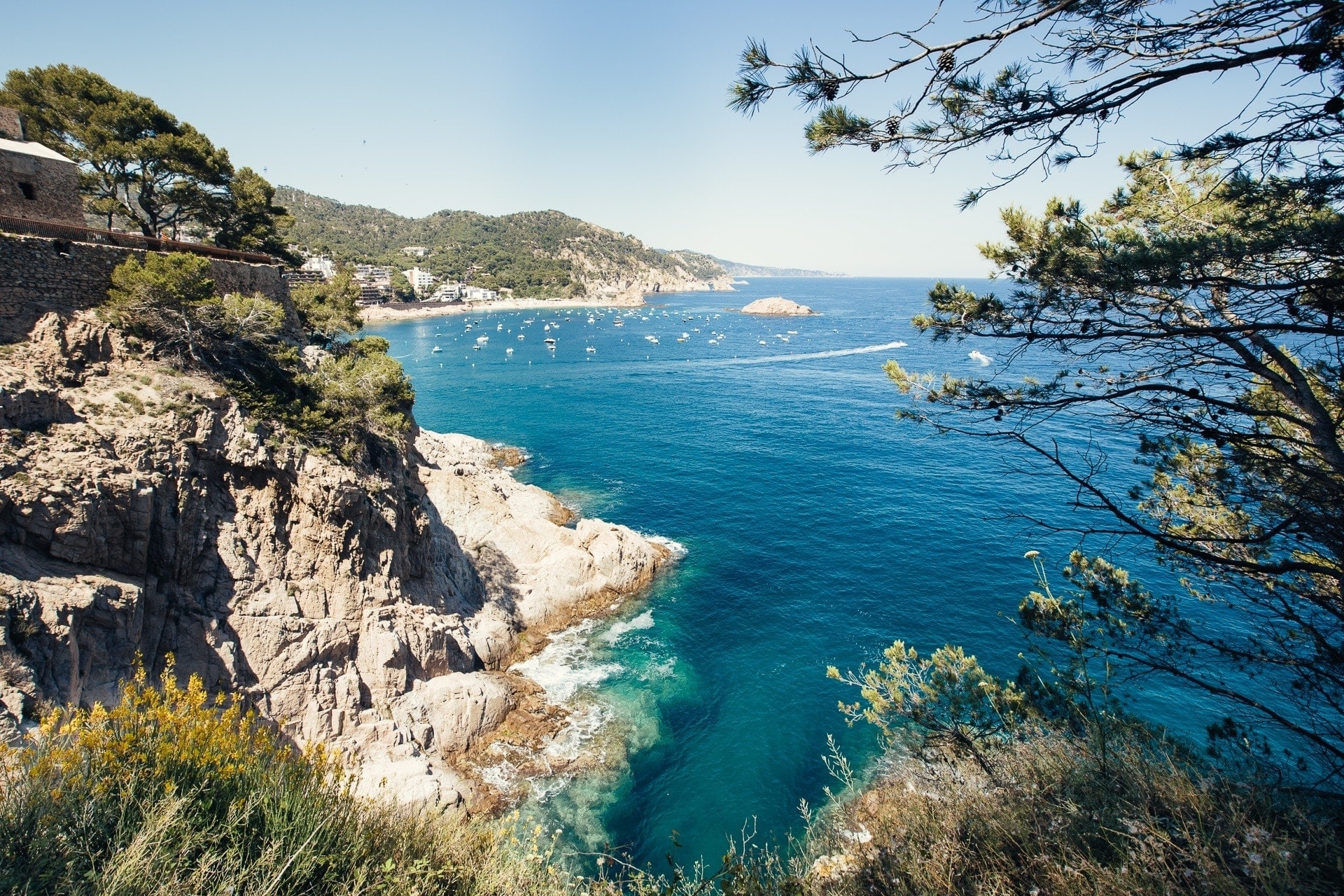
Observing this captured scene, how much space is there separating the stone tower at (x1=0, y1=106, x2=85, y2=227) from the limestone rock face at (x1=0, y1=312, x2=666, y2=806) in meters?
4.75

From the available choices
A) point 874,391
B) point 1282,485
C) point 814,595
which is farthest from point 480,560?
point 874,391

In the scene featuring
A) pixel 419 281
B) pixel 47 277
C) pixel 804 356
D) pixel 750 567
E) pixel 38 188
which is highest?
pixel 419 281

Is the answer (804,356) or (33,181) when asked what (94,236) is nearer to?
(33,181)

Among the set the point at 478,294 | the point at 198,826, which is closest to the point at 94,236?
the point at 198,826

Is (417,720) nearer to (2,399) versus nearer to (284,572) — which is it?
(284,572)

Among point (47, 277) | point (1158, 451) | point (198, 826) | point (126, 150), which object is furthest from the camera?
point (126, 150)

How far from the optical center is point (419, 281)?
154 metres

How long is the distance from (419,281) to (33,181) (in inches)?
5958

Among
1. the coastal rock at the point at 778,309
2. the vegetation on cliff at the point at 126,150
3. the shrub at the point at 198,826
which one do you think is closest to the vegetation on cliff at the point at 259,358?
the vegetation on cliff at the point at 126,150

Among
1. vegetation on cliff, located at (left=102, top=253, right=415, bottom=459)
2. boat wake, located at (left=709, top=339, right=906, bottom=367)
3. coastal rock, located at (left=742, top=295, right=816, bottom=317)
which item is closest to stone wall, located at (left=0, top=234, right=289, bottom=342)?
vegetation on cliff, located at (left=102, top=253, right=415, bottom=459)

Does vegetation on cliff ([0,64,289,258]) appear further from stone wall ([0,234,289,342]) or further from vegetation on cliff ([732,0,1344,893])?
vegetation on cliff ([732,0,1344,893])

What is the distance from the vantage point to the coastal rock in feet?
469

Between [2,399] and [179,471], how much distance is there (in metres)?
3.40

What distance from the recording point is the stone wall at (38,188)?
16.1 m
